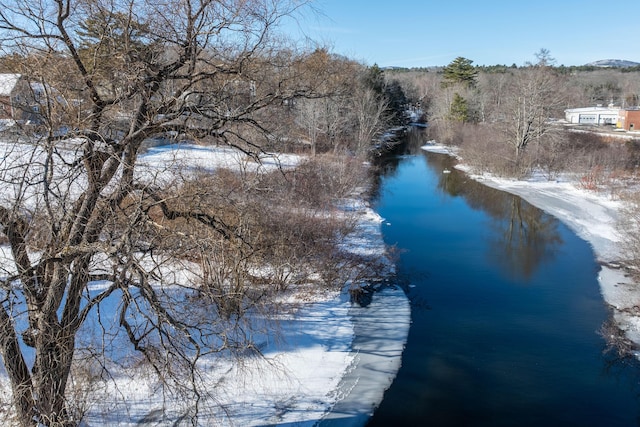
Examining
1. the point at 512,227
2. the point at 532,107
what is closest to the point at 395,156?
the point at 532,107

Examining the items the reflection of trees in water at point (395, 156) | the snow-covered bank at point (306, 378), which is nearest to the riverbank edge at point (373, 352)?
the snow-covered bank at point (306, 378)

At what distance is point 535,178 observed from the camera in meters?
26.3

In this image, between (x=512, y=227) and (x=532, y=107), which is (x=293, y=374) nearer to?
(x=512, y=227)

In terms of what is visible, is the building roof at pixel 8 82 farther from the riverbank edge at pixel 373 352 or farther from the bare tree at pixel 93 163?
the riverbank edge at pixel 373 352

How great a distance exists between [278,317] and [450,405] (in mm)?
3444

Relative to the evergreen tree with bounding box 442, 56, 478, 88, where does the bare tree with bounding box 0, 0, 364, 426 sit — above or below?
below

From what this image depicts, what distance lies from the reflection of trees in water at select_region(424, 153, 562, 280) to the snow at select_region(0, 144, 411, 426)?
430 centimetres

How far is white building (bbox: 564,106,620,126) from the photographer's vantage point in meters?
47.2

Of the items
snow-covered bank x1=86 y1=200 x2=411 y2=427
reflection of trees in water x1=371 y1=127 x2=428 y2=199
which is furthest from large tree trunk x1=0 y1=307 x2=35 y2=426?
reflection of trees in water x1=371 y1=127 x2=428 y2=199

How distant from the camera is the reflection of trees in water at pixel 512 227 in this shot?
13773 mm

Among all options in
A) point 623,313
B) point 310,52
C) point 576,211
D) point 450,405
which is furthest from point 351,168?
point 310,52

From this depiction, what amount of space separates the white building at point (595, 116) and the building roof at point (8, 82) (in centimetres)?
5123

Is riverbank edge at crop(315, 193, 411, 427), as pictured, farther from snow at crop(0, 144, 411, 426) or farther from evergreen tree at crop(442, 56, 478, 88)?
evergreen tree at crop(442, 56, 478, 88)

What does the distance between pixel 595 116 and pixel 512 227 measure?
38.2m
